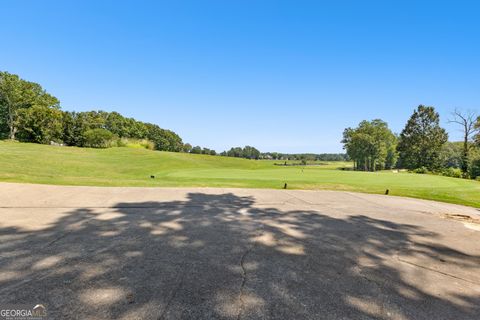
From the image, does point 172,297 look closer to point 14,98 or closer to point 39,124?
point 39,124

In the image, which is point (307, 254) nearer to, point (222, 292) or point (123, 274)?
point (222, 292)

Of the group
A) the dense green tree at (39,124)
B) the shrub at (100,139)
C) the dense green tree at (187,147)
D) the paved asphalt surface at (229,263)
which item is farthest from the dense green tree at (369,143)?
the dense green tree at (39,124)

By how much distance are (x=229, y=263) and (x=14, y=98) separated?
6183 centimetres

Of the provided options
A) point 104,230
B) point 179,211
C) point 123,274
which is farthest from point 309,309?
point 179,211

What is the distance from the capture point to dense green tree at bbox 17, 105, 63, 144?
45.4 meters

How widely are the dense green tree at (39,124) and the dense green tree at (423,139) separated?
3151 inches

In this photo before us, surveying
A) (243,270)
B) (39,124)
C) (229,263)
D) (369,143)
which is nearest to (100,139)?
(39,124)

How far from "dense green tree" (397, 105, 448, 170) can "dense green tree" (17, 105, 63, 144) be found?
8004cm

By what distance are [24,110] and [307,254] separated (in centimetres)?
6073

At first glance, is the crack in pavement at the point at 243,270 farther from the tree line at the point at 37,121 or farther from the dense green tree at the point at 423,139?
the dense green tree at the point at 423,139

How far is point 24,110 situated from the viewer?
153ft

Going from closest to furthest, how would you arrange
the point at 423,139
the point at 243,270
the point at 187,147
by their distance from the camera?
the point at 243,270, the point at 423,139, the point at 187,147

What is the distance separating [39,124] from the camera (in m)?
45.8

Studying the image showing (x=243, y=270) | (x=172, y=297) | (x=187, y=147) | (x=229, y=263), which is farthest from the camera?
(x=187, y=147)
